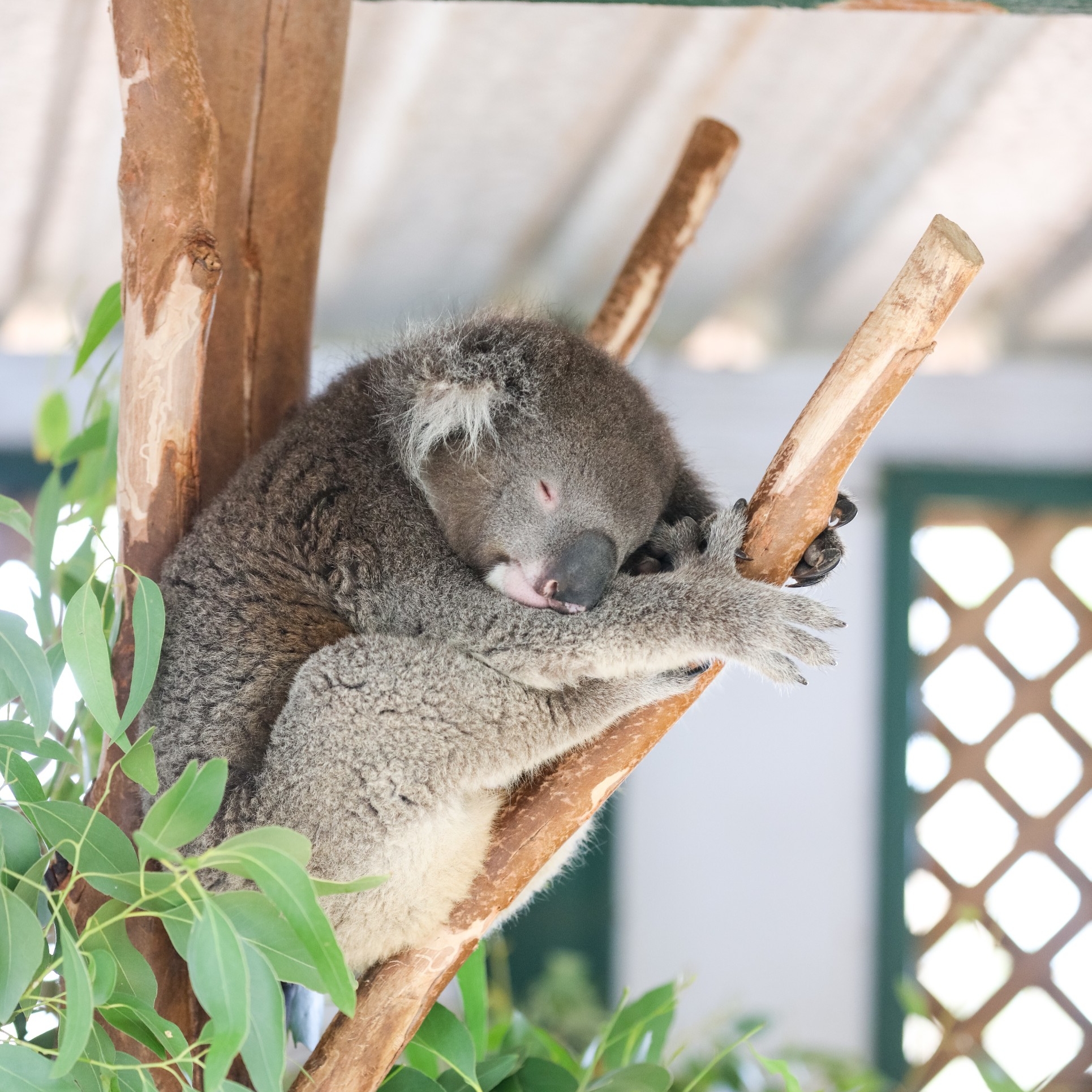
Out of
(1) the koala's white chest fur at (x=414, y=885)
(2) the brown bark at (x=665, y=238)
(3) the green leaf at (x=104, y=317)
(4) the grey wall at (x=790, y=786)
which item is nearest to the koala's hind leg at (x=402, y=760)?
(1) the koala's white chest fur at (x=414, y=885)

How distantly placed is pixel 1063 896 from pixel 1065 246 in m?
2.34

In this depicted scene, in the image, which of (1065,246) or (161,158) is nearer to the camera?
(161,158)

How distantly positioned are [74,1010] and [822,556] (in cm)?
91

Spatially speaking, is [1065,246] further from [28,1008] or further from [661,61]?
[28,1008]

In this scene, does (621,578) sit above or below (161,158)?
below

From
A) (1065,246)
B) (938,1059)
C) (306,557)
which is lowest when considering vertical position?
(938,1059)

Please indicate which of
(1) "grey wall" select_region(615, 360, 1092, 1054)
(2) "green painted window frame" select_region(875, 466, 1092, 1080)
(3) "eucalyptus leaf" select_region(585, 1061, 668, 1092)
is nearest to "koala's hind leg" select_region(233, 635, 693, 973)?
(3) "eucalyptus leaf" select_region(585, 1061, 668, 1092)

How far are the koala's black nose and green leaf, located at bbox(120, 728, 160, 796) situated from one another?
516 millimetres

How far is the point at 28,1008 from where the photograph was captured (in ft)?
3.80

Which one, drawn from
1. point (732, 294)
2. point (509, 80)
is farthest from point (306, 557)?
point (732, 294)

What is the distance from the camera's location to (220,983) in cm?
90

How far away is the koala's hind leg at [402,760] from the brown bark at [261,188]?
46cm

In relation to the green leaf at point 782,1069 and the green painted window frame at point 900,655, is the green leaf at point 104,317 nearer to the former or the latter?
the green leaf at point 782,1069

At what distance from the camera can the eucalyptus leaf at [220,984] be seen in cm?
89
